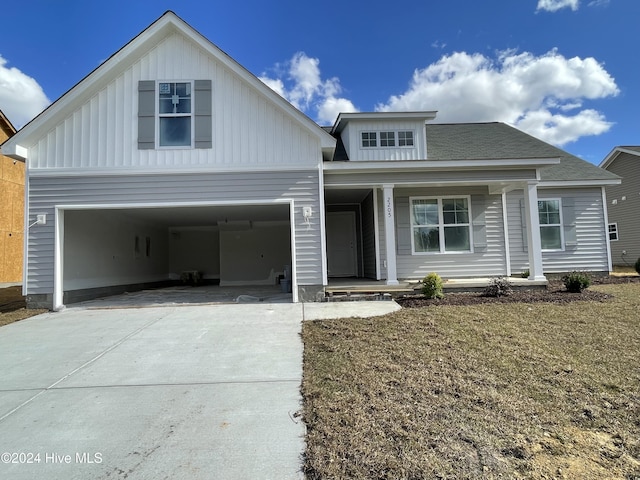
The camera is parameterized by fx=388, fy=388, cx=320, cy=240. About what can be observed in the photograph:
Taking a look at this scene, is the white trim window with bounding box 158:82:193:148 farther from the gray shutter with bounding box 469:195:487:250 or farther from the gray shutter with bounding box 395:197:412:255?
the gray shutter with bounding box 469:195:487:250

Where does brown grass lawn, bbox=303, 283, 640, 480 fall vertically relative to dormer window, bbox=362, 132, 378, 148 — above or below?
below

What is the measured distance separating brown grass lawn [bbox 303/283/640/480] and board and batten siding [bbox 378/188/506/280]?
4.84 metres

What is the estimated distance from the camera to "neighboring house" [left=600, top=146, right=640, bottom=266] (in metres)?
17.1

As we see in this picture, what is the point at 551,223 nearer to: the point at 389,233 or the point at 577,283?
the point at 577,283

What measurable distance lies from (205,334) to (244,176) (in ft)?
13.4

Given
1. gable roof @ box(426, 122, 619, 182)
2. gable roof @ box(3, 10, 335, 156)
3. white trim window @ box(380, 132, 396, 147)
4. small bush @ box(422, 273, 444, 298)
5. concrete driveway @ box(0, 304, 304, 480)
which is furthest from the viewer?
gable roof @ box(426, 122, 619, 182)

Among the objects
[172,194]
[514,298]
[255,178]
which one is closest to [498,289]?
[514,298]

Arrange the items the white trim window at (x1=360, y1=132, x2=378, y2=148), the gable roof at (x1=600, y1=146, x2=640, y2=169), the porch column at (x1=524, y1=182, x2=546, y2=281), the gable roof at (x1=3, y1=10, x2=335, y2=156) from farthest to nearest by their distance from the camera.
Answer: the gable roof at (x1=600, y1=146, x2=640, y2=169) → the white trim window at (x1=360, y1=132, x2=378, y2=148) → the porch column at (x1=524, y1=182, x2=546, y2=281) → the gable roof at (x1=3, y1=10, x2=335, y2=156)

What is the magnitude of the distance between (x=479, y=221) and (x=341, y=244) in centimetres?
449

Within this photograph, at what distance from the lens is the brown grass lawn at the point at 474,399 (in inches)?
99.1

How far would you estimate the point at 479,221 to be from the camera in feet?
36.5

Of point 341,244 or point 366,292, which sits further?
point 341,244

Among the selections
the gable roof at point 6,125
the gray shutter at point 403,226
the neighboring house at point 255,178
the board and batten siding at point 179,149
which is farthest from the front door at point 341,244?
the gable roof at point 6,125

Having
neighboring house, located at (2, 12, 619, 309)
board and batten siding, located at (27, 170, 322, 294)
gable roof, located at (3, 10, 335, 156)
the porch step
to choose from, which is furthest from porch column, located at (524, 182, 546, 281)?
board and batten siding, located at (27, 170, 322, 294)
